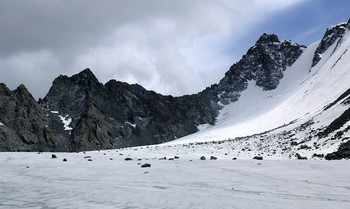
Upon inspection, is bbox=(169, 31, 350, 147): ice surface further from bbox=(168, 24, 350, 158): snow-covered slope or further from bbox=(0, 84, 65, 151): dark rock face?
bbox=(0, 84, 65, 151): dark rock face

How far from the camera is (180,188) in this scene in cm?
1045

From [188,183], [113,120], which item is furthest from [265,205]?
[113,120]

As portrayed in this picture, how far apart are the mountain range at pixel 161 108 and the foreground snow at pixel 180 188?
62.9 metres

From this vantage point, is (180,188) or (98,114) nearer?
(180,188)

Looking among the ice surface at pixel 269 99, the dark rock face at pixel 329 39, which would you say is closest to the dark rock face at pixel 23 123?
the ice surface at pixel 269 99

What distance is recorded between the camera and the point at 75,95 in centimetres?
14962

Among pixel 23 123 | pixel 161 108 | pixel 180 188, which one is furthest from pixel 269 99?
pixel 180 188

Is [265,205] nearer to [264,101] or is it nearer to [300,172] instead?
[300,172]

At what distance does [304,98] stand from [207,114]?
93.4 meters

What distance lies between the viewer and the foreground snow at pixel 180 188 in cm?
804

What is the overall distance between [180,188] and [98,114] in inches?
5370

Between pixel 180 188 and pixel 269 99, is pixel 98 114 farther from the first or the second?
pixel 180 188

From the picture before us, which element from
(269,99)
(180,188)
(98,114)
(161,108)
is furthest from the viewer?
(161,108)

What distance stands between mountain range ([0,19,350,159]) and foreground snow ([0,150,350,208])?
6294 cm
